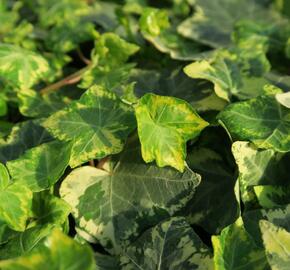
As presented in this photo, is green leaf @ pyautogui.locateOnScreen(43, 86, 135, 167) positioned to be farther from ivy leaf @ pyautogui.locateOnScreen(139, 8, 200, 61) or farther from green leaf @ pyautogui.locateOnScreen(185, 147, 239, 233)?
ivy leaf @ pyautogui.locateOnScreen(139, 8, 200, 61)

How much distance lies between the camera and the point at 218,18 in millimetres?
1326

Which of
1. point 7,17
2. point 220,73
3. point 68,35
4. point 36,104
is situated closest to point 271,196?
point 220,73

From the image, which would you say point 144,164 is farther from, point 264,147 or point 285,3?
point 285,3

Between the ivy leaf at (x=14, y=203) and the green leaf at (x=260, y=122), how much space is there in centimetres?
35

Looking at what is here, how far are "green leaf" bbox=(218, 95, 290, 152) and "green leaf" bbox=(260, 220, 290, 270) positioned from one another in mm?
174

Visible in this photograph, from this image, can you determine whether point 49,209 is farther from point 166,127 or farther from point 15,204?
point 166,127

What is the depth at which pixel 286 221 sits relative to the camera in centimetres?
76

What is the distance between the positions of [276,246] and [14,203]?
15.7 inches

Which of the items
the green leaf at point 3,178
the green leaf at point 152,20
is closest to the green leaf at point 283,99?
the green leaf at point 152,20

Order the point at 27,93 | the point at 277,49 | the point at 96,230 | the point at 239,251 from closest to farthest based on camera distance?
the point at 239,251 < the point at 96,230 < the point at 27,93 < the point at 277,49

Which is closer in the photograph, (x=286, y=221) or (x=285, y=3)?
(x=286, y=221)

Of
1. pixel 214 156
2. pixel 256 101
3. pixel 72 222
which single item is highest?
pixel 256 101

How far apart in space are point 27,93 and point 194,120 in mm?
393

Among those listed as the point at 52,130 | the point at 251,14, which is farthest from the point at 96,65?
the point at 251,14
